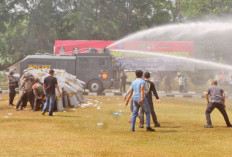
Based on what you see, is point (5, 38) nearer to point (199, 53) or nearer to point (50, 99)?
point (199, 53)

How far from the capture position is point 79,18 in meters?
44.7

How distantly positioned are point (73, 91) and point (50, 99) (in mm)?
4617

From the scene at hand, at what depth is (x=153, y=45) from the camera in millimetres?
36812

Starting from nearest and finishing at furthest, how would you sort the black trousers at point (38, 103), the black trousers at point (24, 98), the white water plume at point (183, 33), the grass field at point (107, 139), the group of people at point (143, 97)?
the grass field at point (107, 139)
the group of people at point (143, 97)
the black trousers at point (38, 103)
the black trousers at point (24, 98)
the white water plume at point (183, 33)

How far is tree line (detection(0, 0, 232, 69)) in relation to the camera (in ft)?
148

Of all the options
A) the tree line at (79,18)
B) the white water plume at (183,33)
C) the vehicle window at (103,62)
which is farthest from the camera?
the tree line at (79,18)

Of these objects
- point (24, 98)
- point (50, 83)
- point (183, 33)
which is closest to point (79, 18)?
point (183, 33)

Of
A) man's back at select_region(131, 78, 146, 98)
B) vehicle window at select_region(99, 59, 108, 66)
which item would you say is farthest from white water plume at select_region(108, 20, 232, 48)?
man's back at select_region(131, 78, 146, 98)

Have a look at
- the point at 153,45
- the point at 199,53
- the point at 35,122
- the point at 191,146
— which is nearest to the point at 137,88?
the point at 191,146

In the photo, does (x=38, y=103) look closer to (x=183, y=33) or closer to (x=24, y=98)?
(x=24, y=98)

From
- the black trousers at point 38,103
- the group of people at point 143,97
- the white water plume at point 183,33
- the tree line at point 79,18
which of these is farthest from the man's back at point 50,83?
the tree line at point 79,18

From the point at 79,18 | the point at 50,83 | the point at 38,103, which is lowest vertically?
the point at 38,103

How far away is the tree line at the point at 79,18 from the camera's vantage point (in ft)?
148

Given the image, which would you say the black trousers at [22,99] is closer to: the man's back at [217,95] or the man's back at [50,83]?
the man's back at [50,83]
